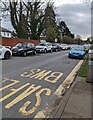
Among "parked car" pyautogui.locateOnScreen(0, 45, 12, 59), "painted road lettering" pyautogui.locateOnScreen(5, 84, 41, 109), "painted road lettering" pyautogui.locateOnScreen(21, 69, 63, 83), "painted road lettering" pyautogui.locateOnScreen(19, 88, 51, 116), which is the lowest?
"painted road lettering" pyautogui.locateOnScreen(19, 88, 51, 116)

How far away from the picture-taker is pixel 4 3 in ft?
148

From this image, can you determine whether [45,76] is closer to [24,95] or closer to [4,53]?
[24,95]

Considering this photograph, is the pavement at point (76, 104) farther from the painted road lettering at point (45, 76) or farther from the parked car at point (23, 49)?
the parked car at point (23, 49)

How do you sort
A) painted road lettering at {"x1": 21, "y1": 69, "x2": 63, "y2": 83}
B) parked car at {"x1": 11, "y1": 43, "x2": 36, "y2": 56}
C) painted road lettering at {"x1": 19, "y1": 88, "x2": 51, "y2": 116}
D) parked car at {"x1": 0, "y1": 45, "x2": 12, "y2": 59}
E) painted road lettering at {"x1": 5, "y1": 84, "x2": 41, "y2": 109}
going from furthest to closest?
parked car at {"x1": 11, "y1": 43, "x2": 36, "y2": 56} → parked car at {"x1": 0, "y1": 45, "x2": 12, "y2": 59} → painted road lettering at {"x1": 21, "y1": 69, "x2": 63, "y2": 83} → painted road lettering at {"x1": 5, "y1": 84, "x2": 41, "y2": 109} → painted road lettering at {"x1": 19, "y1": 88, "x2": 51, "y2": 116}

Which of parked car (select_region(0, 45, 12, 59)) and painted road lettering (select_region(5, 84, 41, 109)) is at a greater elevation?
parked car (select_region(0, 45, 12, 59))

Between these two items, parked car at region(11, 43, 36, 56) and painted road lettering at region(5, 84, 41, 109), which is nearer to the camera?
painted road lettering at region(5, 84, 41, 109)

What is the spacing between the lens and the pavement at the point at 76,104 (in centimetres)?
573

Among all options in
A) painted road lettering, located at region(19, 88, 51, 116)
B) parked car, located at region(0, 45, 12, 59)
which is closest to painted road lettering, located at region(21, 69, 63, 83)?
painted road lettering, located at region(19, 88, 51, 116)

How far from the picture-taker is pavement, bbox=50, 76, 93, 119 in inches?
226

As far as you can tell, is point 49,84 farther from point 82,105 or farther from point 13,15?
point 13,15

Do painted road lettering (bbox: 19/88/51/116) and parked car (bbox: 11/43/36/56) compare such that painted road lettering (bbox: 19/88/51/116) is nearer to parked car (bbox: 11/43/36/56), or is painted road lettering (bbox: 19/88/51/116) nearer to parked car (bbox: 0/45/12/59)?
parked car (bbox: 0/45/12/59)

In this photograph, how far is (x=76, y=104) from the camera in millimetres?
6582

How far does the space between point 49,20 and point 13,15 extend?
26.9 feet

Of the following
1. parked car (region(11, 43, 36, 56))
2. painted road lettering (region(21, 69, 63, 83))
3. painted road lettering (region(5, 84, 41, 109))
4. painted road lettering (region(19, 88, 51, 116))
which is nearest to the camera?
painted road lettering (region(19, 88, 51, 116))
